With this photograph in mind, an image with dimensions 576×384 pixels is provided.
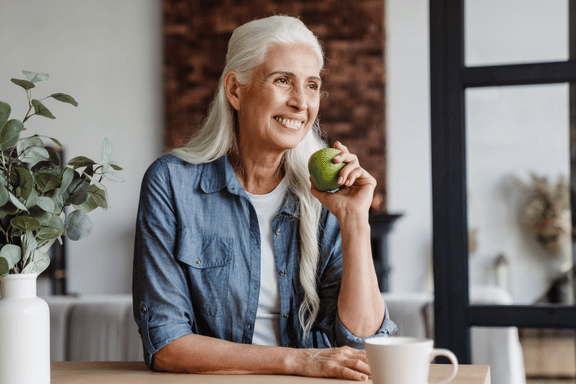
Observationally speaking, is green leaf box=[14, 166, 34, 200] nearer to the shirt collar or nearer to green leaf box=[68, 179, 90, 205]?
green leaf box=[68, 179, 90, 205]

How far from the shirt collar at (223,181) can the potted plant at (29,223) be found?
477mm

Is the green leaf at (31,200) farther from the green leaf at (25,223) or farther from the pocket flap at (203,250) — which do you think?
the pocket flap at (203,250)

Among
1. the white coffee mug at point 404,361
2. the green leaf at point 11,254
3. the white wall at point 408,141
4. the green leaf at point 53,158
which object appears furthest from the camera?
the white wall at point 408,141

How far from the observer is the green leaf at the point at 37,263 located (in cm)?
90

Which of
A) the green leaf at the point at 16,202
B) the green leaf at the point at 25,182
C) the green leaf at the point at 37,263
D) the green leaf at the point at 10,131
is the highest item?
the green leaf at the point at 10,131

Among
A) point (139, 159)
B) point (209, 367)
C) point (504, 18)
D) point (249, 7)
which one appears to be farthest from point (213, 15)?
point (209, 367)

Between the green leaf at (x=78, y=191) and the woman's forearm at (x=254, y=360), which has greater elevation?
the green leaf at (x=78, y=191)

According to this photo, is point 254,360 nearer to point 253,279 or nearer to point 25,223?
point 253,279

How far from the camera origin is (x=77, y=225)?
94 centimetres

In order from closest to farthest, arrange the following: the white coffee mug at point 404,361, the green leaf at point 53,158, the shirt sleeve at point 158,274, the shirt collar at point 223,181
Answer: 1. the white coffee mug at point 404,361
2. the green leaf at point 53,158
3. the shirt sleeve at point 158,274
4. the shirt collar at point 223,181

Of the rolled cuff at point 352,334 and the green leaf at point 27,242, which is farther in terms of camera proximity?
the rolled cuff at point 352,334

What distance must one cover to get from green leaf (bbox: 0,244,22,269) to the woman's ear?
767 mm

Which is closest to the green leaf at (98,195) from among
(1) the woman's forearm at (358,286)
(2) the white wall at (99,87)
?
(1) the woman's forearm at (358,286)

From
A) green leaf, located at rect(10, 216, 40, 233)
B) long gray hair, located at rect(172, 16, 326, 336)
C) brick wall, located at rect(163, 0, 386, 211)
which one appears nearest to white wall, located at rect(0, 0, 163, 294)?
brick wall, located at rect(163, 0, 386, 211)
